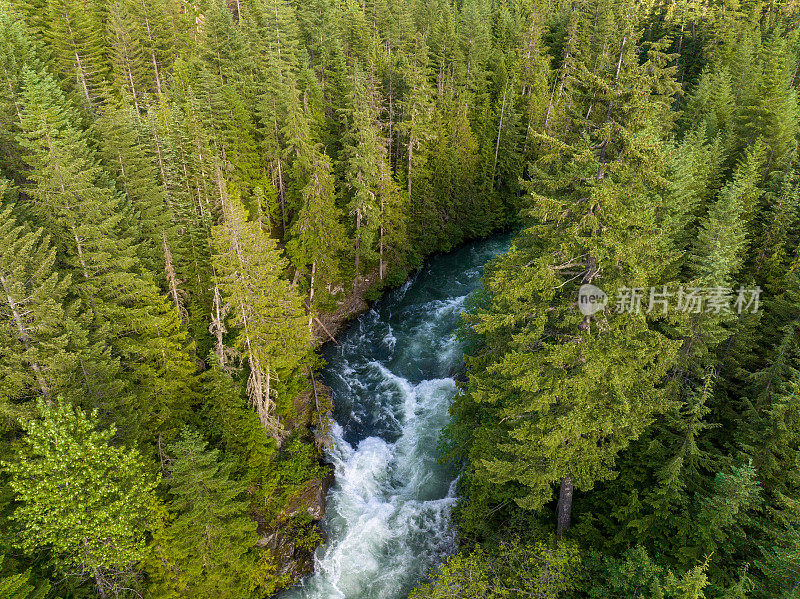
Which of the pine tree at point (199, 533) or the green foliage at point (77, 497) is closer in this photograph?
the green foliage at point (77, 497)

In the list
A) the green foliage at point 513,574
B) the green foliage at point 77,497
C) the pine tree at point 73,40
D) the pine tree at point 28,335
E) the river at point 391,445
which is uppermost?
the pine tree at point 73,40

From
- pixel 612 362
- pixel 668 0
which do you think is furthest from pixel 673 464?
pixel 668 0

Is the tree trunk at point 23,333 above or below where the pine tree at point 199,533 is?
above

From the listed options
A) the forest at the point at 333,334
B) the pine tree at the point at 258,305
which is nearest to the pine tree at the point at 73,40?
the forest at the point at 333,334

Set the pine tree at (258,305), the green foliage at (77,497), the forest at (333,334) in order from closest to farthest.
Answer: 1. the green foliage at (77,497)
2. the forest at (333,334)
3. the pine tree at (258,305)

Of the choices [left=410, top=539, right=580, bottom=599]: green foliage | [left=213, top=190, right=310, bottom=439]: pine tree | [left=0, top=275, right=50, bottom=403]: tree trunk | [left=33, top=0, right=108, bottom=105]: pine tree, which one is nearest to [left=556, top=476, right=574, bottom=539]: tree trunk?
[left=410, top=539, right=580, bottom=599]: green foliage

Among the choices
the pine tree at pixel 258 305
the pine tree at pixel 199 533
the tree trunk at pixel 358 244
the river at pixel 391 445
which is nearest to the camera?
the pine tree at pixel 199 533

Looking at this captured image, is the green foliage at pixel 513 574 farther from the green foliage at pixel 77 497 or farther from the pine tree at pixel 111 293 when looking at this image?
the pine tree at pixel 111 293
